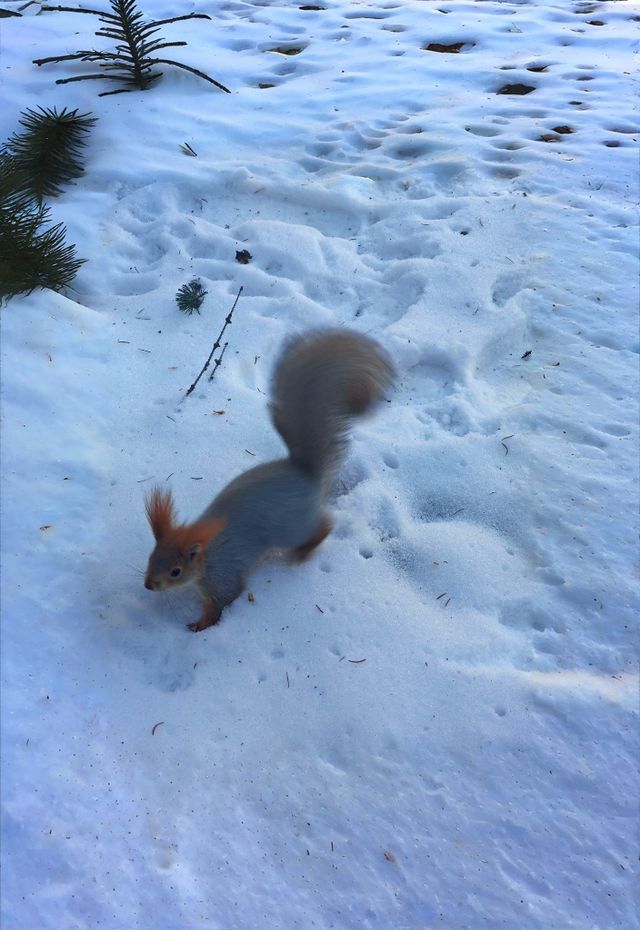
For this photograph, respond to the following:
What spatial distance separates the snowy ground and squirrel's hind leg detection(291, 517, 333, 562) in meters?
0.06

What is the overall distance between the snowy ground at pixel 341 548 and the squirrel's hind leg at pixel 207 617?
0.05 meters

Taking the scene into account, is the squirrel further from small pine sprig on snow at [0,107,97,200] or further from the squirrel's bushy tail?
small pine sprig on snow at [0,107,97,200]

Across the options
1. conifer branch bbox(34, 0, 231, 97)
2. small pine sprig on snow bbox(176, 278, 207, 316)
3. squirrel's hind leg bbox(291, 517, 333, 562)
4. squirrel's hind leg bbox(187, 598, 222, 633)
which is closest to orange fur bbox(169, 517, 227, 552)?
squirrel's hind leg bbox(187, 598, 222, 633)

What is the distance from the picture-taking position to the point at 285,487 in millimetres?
2012

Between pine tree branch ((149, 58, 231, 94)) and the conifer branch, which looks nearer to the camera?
the conifer branch

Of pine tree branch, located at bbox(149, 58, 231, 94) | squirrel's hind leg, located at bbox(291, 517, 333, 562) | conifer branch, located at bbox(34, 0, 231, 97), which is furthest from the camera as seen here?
pine tree branch, located at bbox(149, 58, 231, 94)

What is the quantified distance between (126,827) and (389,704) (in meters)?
0.75

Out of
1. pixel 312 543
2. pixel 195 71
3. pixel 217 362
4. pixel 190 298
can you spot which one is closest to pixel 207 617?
pixel 312 543

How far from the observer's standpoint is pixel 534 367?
287cm

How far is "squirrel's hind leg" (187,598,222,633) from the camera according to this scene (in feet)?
6.48

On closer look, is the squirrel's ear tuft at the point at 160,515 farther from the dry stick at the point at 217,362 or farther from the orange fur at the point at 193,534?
the dry stick at the point at 217,362

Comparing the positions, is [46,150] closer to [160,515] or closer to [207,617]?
[160,515]

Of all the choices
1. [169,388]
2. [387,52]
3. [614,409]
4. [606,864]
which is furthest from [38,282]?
A: [387,52]

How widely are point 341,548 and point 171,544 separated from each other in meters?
0.62
